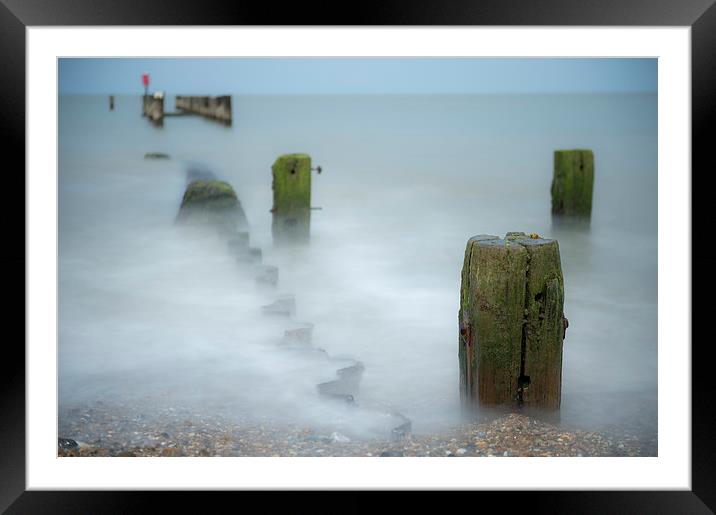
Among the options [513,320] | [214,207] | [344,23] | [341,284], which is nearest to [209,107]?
[214,207]

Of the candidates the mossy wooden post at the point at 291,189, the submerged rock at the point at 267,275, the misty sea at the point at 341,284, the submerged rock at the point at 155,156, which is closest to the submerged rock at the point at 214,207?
the misty sea at the point at 341,284

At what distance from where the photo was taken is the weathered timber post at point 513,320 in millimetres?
3543

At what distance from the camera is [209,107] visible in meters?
23.5

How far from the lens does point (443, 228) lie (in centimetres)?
1063

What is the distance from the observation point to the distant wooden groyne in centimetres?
2259

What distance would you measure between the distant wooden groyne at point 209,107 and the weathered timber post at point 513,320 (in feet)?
63.6

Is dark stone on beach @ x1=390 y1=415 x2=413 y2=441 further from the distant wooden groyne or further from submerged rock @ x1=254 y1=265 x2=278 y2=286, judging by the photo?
the distant wooden groyne

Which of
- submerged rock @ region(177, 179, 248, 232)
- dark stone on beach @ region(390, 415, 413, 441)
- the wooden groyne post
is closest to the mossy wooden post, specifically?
submerged rock @ region(177, 179, 248, 232)

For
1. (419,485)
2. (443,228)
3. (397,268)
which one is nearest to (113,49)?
(419,485)

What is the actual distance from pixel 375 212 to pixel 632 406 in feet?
22.9

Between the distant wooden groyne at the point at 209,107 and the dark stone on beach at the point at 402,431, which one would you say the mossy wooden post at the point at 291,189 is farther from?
the distant wooden groyne at the point at 209,107

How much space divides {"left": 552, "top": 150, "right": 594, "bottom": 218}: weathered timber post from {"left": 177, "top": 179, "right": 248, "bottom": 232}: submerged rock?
292cm

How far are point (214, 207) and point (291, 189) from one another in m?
0.84

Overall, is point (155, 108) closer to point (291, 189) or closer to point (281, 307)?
point (291, 189)
